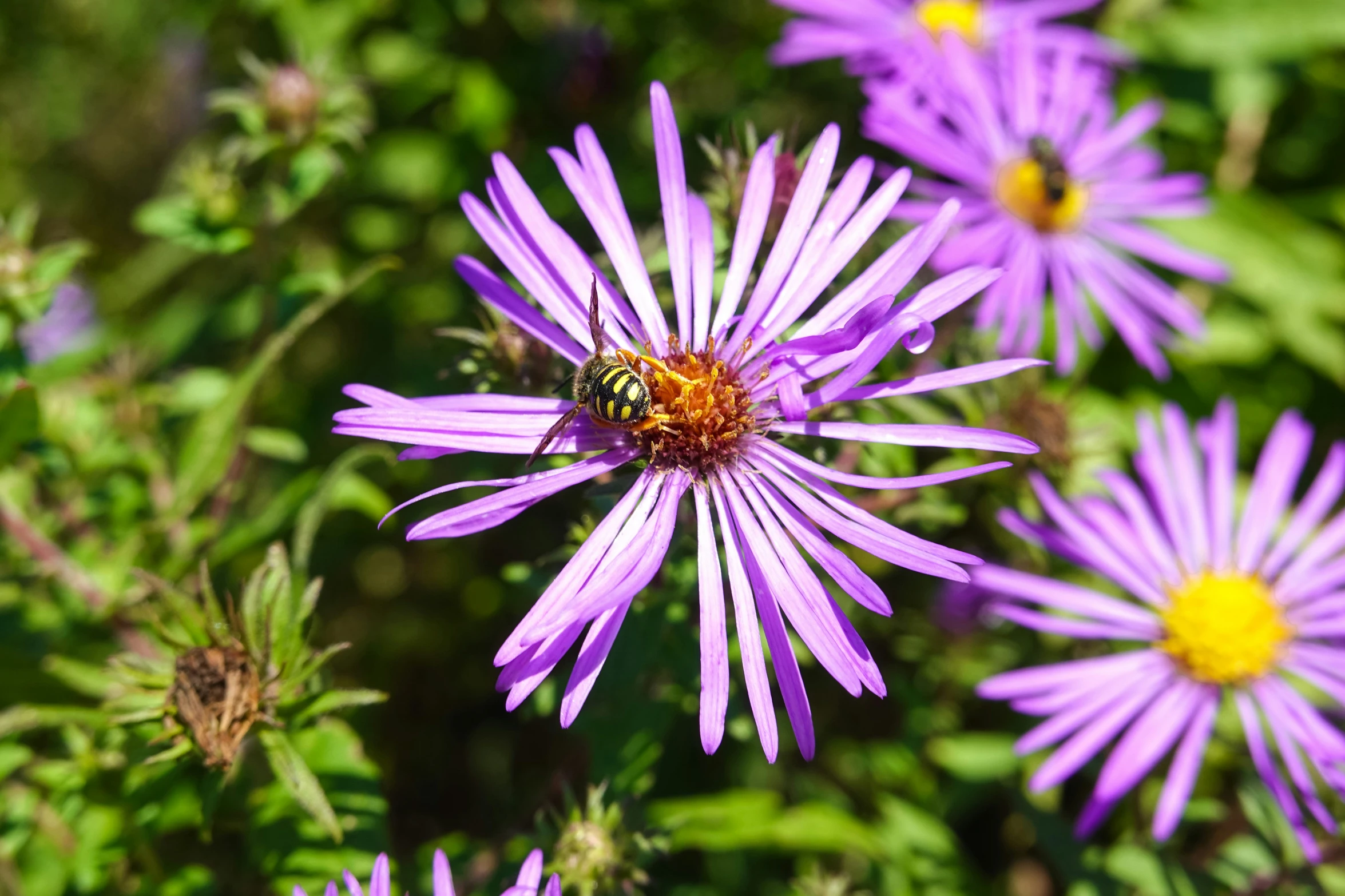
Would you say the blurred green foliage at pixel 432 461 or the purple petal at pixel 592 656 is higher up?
the blurred green foliage at pixel 432 461

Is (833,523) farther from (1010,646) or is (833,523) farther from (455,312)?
(455,312)

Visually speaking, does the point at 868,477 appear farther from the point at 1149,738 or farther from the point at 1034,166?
the point at 1034,166

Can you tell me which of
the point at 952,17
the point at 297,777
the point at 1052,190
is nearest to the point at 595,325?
the point at 297,777

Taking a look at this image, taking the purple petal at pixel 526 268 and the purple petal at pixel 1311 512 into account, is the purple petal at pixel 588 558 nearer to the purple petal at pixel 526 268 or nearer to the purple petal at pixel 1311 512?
the purple petal at pixel 526 268

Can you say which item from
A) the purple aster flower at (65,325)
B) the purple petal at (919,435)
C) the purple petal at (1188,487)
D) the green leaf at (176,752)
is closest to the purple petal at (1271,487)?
the purple petal at (1188,487)

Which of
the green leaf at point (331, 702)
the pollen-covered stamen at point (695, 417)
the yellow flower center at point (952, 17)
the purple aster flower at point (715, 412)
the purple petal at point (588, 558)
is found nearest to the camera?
the purple petal at point (588, 558)

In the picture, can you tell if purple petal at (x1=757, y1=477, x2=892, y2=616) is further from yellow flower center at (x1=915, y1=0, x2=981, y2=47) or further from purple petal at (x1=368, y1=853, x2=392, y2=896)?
yellow flower center at (x1=915, y1=0, x2=981, y2=47)

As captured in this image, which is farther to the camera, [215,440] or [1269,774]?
[215,440]
